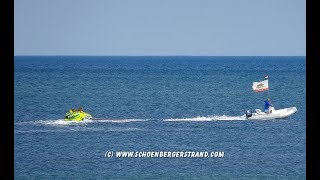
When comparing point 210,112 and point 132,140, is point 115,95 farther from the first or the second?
point 132,140

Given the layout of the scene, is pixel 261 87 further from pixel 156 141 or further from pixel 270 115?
pixel 156 141

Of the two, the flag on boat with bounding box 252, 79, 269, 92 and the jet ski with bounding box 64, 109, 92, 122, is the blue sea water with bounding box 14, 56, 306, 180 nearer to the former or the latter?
the jet ski with bounding box 64, 109, 92, 122

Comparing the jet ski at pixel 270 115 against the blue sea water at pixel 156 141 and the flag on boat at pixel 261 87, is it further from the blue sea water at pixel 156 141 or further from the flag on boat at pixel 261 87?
the flag on boat at pixel 261 87

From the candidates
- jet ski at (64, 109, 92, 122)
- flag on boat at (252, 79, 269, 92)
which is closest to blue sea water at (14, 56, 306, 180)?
jet ski at (64, 109, 92, 122)

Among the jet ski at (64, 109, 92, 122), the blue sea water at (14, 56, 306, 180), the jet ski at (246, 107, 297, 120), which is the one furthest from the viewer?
the jet ski at (246, 107, 297, 120)

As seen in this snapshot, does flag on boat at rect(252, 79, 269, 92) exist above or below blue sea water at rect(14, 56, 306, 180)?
above

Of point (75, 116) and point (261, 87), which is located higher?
point (261, 87)

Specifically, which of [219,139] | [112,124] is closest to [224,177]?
[219,139]

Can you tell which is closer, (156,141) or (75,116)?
(156,141)

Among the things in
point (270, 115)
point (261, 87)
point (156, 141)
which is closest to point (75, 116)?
point (156, 141)

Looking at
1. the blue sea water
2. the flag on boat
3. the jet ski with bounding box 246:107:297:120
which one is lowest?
the blue sea water

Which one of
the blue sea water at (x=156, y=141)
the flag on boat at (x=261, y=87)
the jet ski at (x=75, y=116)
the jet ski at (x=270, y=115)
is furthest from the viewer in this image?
the jet ski at (x=270, y=115)

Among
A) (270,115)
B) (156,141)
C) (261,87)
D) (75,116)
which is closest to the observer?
(156,141)

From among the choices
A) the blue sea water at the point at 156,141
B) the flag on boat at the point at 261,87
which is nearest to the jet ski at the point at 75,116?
the blue sea water at the point at 156,141
